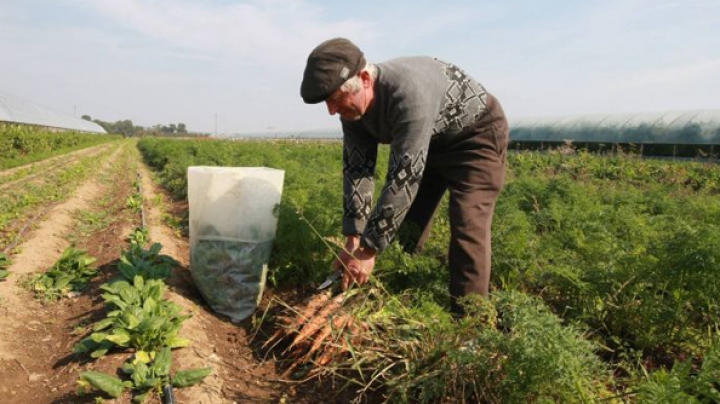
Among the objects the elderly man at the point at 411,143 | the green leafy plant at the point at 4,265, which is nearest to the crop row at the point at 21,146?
the green leafy plant at the point at 4,265

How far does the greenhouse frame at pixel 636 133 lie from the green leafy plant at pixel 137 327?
51.3 ft

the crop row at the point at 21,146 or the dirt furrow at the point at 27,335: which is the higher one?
the crop row at the point at 21,146

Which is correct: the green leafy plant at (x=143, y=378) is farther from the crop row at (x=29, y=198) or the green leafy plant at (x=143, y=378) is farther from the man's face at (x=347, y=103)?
the crop row at (x=29, y=198)

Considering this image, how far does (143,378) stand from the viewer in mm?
2600

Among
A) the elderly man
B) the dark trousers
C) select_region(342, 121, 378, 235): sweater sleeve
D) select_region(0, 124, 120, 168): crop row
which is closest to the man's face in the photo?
the elderly man

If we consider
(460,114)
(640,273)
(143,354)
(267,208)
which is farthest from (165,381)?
(640,273)

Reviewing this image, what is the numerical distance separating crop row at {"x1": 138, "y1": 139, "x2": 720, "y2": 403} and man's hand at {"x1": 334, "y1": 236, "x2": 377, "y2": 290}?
0.19 m

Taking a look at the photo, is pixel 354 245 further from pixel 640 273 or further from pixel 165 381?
pixel 640 273

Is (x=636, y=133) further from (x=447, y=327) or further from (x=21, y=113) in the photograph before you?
(x=21, y=113)

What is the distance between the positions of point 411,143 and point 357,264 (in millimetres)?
749

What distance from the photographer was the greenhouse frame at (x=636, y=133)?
66.5 ft

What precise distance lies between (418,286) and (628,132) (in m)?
23.6

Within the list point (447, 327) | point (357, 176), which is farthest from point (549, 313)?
point (357, 176)

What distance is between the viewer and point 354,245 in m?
3.25
